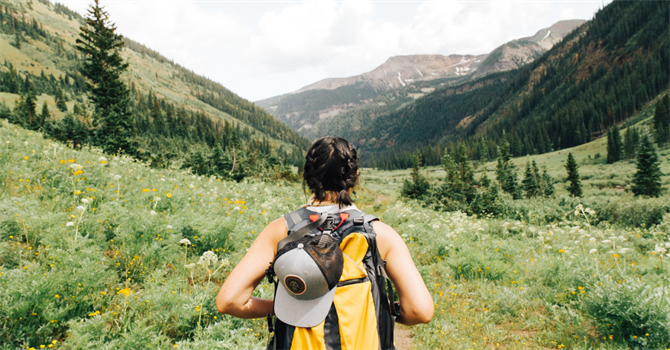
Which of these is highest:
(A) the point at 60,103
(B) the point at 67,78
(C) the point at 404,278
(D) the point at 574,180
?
(B) the point at 67,78

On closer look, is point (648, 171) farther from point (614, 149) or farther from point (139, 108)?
point (139, 108)

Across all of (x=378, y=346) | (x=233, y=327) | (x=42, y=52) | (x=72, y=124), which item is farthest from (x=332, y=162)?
(x=42, y=52)

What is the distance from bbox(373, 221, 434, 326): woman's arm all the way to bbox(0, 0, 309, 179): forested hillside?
2677 cm

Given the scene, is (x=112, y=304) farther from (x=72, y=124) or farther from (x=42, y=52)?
(x=42, y=52)

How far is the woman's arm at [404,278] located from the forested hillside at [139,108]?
26.8m

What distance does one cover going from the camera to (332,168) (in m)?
2.02

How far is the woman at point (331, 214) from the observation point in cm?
196

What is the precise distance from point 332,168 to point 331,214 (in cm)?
31

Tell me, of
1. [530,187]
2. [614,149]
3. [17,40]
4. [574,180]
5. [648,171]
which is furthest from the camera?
[17,40]

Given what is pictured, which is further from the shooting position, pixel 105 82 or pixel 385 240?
pixel 105 82

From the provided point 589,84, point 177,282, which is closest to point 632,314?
point 177,282

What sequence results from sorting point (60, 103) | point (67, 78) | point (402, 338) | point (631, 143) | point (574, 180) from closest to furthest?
1. point (402, 338)
2. point (574, 180)
3. point (631, 143)
4. point (60, 103)
5. point (67, 78)

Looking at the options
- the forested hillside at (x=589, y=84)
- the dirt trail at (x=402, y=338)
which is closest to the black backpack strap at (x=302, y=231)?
the dirt trail at (x=402, y=338)

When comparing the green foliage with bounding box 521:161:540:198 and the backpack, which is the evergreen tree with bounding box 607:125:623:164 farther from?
the backpack
